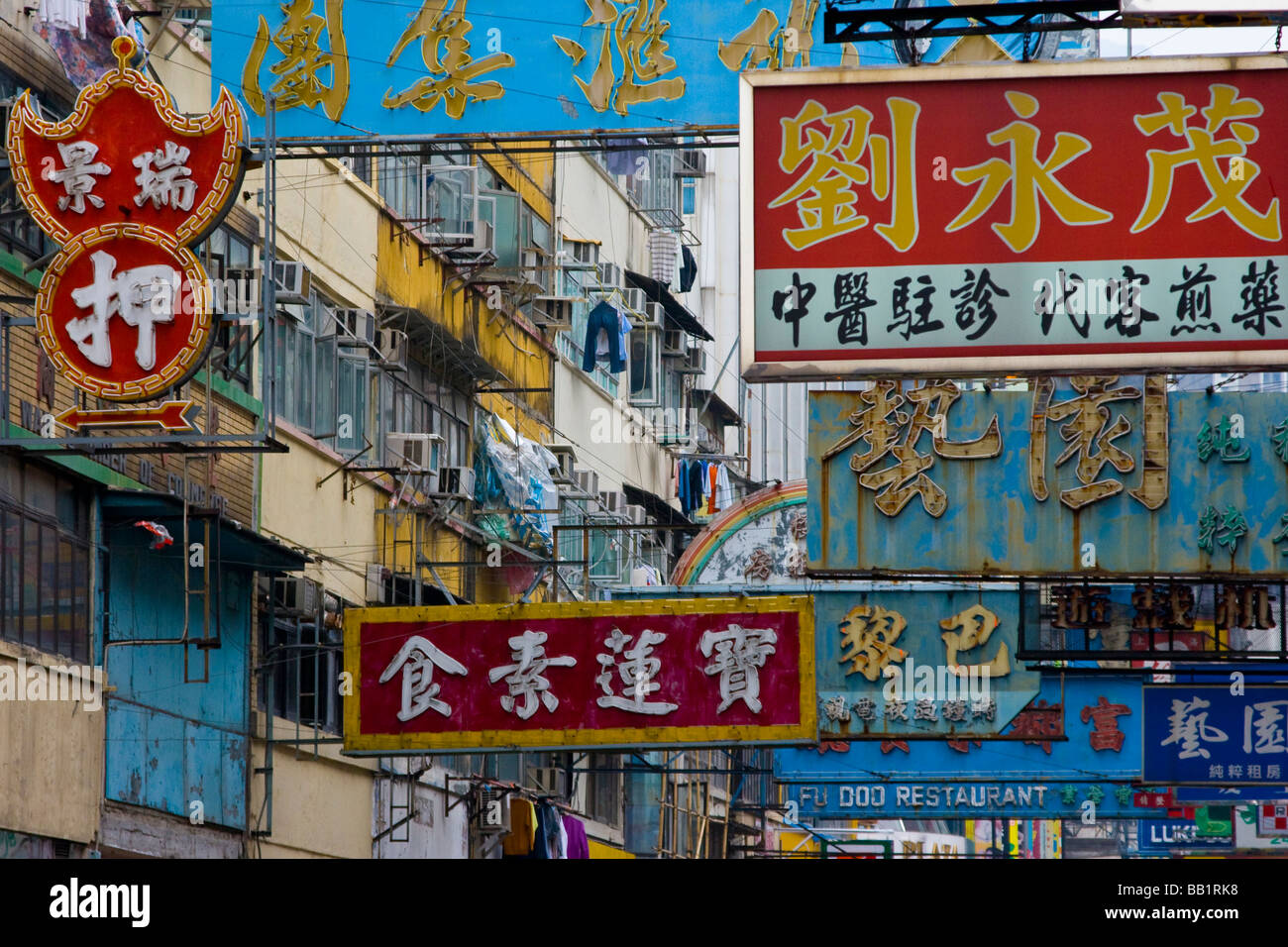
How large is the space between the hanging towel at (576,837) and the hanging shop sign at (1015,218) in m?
21.7

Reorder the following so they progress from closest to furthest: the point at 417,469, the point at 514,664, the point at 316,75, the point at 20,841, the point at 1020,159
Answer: the point at 1020,159
the point at 20,841
the point at 316,75
the point at 514,664
the point at 417,469

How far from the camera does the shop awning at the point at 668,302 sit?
41.1 meters

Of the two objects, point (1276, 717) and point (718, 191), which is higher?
point (718, 191)

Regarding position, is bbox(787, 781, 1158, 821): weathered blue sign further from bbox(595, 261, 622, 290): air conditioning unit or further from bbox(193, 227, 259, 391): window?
bbox(595, 261, 622, 290): air conditioning unit

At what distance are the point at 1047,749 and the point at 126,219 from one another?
45.2 ft

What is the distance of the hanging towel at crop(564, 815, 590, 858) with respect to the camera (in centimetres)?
3209

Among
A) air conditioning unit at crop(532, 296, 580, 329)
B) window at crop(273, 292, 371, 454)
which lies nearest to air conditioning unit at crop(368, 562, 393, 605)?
window at crop(273, 292, 371, 454)

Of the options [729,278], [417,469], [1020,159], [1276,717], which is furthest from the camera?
[729,278]

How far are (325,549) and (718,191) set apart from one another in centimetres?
Result: 3132

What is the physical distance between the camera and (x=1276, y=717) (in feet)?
78.2

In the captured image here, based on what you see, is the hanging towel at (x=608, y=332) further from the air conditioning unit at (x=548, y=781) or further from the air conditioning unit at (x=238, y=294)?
the air conditioning unit at (x=238, y=294)

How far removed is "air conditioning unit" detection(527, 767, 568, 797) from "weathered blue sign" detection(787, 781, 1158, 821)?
631cm
